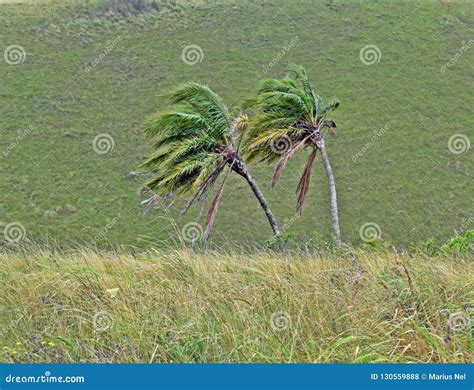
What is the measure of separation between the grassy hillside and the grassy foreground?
88.5ft

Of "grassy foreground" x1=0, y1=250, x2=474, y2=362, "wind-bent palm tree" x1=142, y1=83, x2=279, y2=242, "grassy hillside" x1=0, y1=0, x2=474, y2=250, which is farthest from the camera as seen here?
"grassy hillside" x1=0, y1=0, x2=474, y2=250

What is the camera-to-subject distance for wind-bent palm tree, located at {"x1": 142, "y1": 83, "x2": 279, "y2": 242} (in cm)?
1819

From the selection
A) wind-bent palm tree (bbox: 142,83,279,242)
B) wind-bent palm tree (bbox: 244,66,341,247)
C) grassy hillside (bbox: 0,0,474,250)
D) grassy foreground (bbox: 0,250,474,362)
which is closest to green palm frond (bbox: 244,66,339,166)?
wind-bent palm tree (bbox: 244,66,341,247)

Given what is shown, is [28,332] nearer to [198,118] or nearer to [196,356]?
[196,356]

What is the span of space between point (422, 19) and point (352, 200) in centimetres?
3282

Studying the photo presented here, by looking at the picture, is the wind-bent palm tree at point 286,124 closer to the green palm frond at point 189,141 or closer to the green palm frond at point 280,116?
the green palm frond at point 280,116

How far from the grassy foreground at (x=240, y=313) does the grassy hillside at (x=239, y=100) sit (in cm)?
2697

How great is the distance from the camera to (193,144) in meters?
18.3

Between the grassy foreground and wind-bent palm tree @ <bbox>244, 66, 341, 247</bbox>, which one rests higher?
wind-bent palm tree @ <bbox>244, 66, 341, 247</bbox>

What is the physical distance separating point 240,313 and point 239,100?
49.6 metres

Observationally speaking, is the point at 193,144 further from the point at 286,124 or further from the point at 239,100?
the point at 239,100

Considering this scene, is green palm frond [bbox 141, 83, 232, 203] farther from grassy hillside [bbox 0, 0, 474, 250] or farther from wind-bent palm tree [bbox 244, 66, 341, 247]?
grassy hillside [bbox 0, 0, 474, 250]

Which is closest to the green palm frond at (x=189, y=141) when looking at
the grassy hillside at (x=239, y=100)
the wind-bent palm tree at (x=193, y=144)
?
the wind-bent palm tree at (x=193, y=144)

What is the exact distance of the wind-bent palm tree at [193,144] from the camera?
59.7 ft
